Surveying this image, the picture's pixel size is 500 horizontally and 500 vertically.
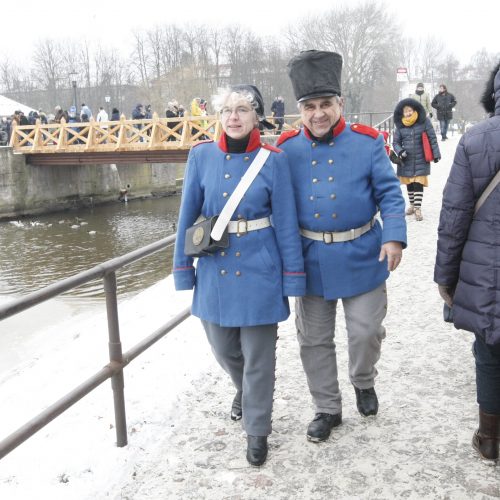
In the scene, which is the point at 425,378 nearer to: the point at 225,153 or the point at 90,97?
the point at 225,153

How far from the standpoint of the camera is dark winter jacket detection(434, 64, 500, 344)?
2.54m

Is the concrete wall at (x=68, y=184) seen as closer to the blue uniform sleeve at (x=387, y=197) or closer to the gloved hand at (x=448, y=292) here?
the blue uniform sleeve at (x=387, y=197)

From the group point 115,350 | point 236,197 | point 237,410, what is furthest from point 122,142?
point 236,197

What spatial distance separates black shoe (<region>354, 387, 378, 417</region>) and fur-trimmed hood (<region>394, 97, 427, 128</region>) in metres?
6.16

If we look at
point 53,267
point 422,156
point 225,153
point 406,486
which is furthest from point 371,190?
point 53,267

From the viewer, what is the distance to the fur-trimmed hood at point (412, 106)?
870 centimetres

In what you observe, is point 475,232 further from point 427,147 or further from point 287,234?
point 427,147

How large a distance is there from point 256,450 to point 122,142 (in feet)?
70.5

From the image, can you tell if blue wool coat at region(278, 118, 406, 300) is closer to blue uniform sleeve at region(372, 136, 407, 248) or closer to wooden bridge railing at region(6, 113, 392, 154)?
blue uniform sleeve at region(372, 136, 407, 248)

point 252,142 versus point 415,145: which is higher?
point 252,142

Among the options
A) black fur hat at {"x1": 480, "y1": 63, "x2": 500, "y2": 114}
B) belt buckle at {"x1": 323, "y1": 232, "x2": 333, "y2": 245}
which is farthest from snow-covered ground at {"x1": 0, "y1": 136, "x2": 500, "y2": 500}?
black fur hat at {"x1": 480, "y1": 63, "x2": 500, "y2": 114}

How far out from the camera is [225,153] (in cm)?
295

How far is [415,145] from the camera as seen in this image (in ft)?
29.3

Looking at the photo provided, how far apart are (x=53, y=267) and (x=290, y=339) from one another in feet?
39.9
